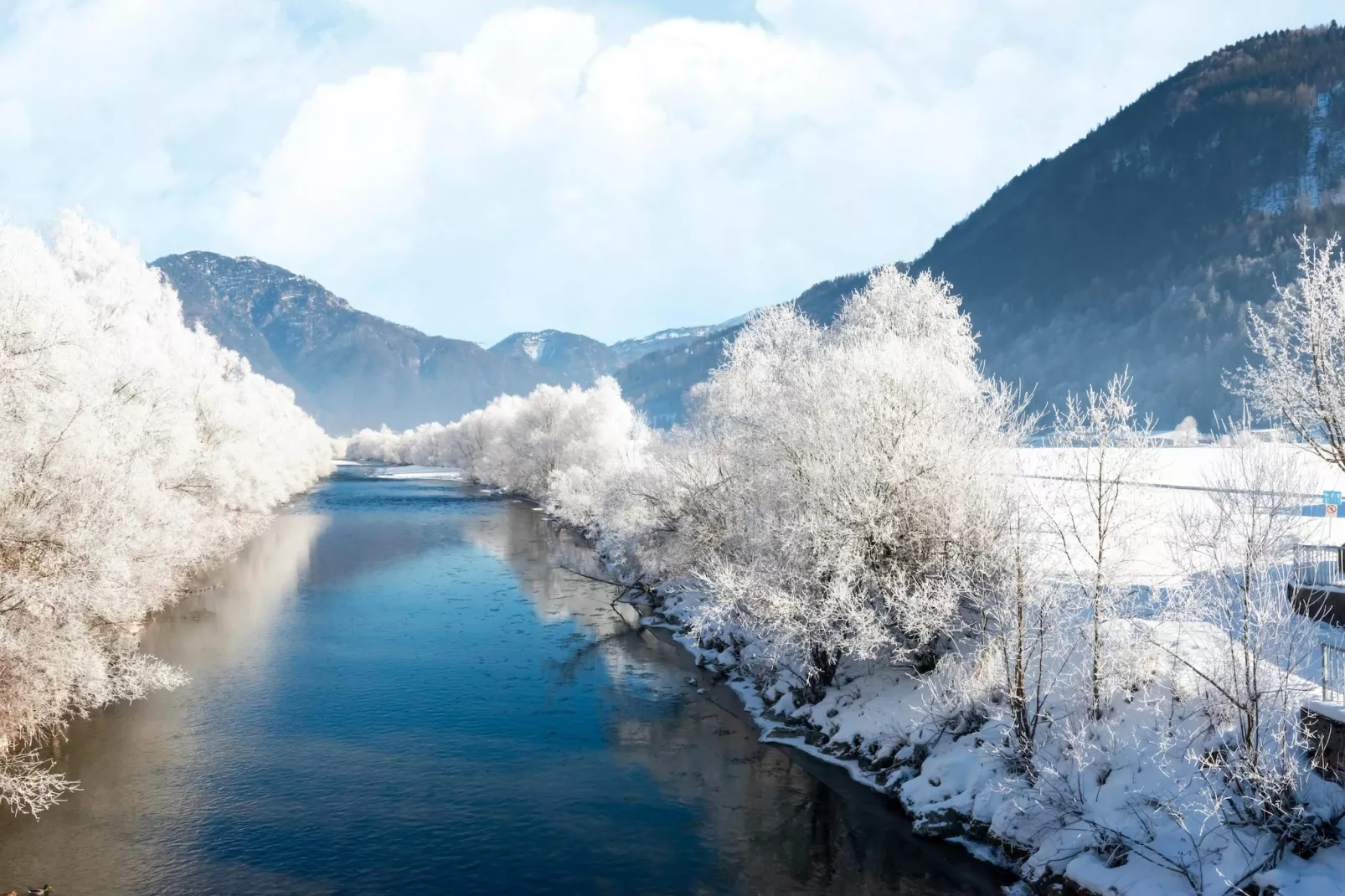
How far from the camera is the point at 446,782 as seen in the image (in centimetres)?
2181

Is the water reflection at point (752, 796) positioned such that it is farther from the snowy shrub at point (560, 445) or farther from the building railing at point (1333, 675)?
the snowy shrub at point (560, 445)

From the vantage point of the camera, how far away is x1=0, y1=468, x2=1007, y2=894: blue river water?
696 inches

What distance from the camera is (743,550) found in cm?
3033

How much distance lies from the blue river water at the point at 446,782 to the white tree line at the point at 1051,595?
9.60 feet

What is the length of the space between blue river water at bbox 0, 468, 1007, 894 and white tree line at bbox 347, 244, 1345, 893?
293 cm

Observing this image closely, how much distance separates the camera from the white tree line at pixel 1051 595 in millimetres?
15547

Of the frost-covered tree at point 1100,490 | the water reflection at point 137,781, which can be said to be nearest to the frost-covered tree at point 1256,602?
the frost-covered tree at point 1100,490

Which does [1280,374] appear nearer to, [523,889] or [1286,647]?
[1286,647]

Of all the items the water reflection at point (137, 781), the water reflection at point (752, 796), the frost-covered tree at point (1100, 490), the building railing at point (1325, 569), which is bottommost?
the water reflection at point (752, 796)

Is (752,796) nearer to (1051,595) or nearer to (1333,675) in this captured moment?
(1051,595)

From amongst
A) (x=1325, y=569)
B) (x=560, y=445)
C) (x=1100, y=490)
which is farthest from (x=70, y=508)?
(x=560, y=445)

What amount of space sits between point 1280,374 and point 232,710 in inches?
1148

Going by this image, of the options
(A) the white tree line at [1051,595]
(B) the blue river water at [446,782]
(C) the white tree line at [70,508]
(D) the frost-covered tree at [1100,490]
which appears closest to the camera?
(A) the white tree line at [1051,595]

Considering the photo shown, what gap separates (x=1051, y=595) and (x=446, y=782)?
51.7 ft
